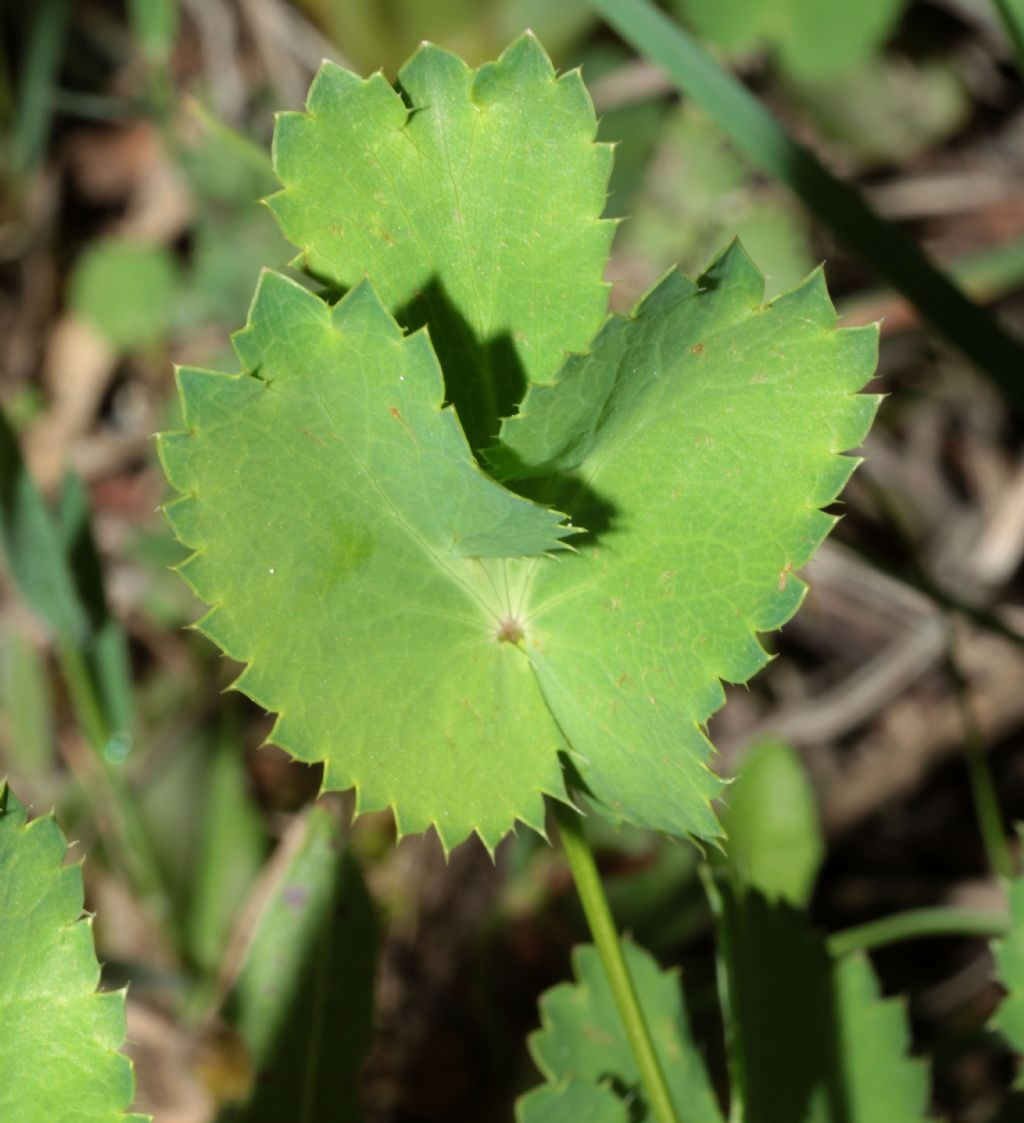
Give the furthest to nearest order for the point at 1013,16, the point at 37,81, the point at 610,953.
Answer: the point at 37,81, the point at 1013,16, the point at 610,953

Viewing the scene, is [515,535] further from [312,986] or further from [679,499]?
[312,986]

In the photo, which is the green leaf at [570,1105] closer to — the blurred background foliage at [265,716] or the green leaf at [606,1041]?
the green leaf at [606,1041]

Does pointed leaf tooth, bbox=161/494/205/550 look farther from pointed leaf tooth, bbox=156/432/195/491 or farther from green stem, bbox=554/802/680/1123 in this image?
green stem, bbox=554/802/680/1123

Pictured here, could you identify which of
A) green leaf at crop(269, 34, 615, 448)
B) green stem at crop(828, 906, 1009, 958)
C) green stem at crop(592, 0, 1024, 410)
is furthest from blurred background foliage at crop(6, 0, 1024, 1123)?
green leaf at crop(269, 34, 615, 448)

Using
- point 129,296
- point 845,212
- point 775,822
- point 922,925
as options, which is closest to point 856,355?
point 845,212

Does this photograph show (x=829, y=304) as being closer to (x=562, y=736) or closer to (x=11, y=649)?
(x=562, y=736)
